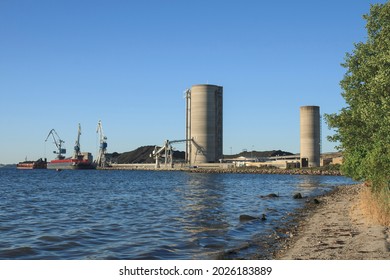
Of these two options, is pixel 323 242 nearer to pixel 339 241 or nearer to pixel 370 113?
pixel 339 241

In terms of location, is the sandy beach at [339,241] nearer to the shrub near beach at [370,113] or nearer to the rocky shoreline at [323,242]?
the rocky shoreline at [323,242]

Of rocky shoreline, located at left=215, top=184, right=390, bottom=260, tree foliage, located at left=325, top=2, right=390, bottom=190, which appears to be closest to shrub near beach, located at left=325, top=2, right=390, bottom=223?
tree foliage, located at left=325, top=2, right=390, bottom=190

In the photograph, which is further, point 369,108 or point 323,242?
point 369,108

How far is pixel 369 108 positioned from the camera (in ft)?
87.5

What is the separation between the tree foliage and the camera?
2570cm

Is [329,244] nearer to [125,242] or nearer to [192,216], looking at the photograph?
[125,242]

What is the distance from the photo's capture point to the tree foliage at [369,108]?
25703mm

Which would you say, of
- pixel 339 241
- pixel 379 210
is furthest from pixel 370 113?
pixel 339 241

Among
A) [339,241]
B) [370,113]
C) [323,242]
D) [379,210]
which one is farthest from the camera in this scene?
[370,113]

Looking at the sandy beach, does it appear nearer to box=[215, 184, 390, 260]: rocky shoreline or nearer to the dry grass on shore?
box=[215, 184, 390, 260]: rocky shoreline

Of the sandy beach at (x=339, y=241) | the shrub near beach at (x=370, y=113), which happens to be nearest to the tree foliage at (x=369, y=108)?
the shrub near beach at (x=370, y=113)

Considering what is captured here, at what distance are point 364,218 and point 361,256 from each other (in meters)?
11.3

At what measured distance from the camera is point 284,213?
36750 mm
